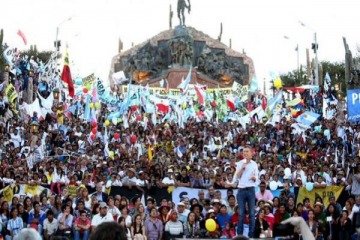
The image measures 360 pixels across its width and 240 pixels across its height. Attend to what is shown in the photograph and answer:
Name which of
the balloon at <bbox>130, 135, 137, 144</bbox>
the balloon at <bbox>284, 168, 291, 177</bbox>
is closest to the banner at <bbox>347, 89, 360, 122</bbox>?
the balloon at <bbox>284, 168, 291, 177</bbox>

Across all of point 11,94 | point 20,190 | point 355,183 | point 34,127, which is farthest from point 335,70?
point 20,190

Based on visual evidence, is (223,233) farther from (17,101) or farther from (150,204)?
(17,101)

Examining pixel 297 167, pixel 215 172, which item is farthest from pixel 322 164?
pixel 215 172

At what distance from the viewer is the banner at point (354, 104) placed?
21.8 meters

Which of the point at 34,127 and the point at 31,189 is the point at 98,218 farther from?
the point at 34,127

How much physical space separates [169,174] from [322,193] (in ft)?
11.3

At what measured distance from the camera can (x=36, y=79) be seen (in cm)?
3609

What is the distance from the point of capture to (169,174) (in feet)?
60.4

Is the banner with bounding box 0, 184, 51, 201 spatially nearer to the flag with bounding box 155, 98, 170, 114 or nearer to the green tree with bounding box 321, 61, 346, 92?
the flag with bounding box 155, 98, 170, 114

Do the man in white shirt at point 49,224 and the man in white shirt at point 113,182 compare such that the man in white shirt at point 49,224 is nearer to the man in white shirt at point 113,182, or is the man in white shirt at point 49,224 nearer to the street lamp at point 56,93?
the man in white shirt at point 113,182

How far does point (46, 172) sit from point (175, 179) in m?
3.10

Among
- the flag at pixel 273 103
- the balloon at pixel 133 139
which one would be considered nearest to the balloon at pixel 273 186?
the balloon at pixel 133 139

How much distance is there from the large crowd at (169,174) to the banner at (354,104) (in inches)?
46.3

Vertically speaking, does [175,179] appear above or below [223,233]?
above
